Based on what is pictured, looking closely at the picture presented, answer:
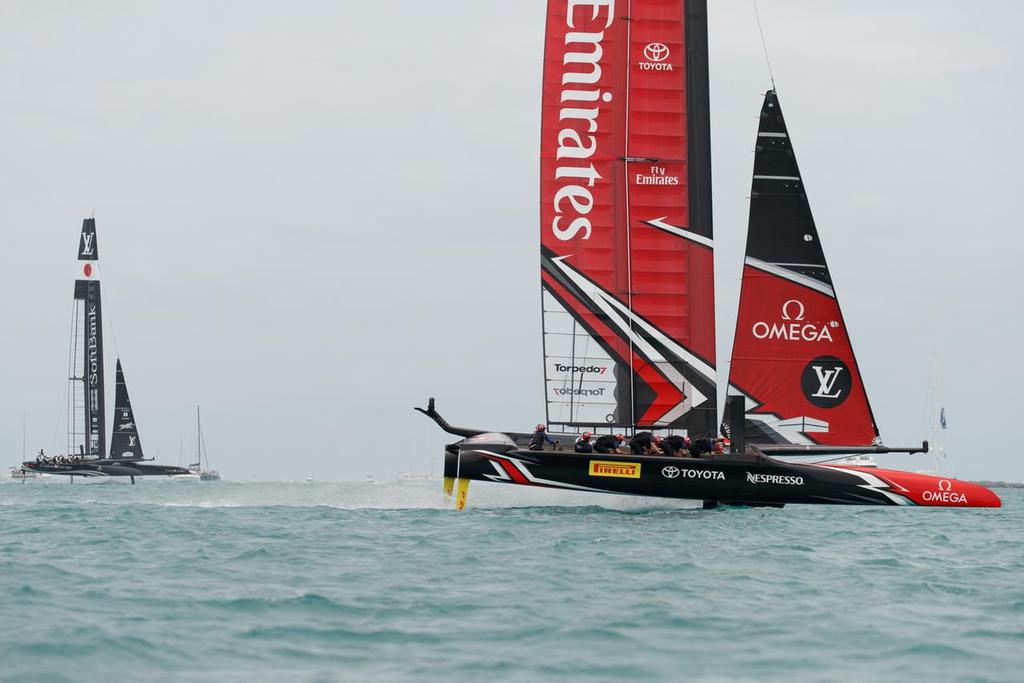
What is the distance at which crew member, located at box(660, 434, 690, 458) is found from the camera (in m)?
24.1

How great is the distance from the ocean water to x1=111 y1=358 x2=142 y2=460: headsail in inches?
2406

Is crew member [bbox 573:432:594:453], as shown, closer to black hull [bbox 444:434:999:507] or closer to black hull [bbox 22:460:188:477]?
black hull [bbox 444:434:999:507]

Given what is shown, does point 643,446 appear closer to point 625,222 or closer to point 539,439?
point 539,439

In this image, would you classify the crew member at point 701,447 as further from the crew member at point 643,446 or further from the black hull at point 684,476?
the crew member at point 643,446

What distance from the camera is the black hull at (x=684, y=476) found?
23.2 meters

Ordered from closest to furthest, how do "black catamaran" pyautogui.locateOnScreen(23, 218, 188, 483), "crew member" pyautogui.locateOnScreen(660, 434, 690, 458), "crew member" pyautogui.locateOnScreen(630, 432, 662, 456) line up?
"crew member" pyautogui.locateOnScreen(630, 432, 662, 456) → "crew member" pyautogui.locateOnScreen(660, 434, 690, 458) → "black catamaran" pyautogui.locateOnScreen(23, 218, 188, 483)

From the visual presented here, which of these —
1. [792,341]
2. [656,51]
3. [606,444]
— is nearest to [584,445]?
[606,444]

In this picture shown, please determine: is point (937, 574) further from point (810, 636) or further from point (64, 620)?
point (64, 620)

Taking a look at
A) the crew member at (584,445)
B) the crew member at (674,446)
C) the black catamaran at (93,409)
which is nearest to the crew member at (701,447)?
the crew member at (674,446)

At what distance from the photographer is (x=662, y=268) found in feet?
86.6

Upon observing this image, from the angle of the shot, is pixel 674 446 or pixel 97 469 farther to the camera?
pixel 97 469

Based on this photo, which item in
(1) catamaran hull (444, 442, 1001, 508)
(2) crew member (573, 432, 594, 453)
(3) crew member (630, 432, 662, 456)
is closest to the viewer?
(1) catamaran hull (444, 442, 1001, 508)

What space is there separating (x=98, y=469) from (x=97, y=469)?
0.20 ft

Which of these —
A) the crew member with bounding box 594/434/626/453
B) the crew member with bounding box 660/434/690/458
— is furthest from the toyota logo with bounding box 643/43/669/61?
the crew member with bounding box 594/434/626/453
